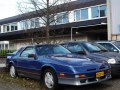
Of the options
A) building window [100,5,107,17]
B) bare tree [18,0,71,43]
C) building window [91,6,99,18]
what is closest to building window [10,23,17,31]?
building window [91,6,99,18]

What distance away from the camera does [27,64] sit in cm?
1073

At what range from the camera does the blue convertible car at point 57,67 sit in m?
8.62

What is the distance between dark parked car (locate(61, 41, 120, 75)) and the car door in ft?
6.41

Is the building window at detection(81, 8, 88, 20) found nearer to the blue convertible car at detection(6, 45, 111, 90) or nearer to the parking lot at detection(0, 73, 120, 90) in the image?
the blue convertible car at detection(6, 45, 111, 90)

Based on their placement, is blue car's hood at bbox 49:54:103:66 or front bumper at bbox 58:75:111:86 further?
blue car's hood at bbox 49:54:103:66

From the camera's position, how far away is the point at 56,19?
57.0 feet

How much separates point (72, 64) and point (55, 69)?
651 millimetres

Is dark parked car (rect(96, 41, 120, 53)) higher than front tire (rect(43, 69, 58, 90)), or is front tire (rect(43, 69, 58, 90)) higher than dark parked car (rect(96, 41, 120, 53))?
dark parked car (rect(96, 41, 120, 53))

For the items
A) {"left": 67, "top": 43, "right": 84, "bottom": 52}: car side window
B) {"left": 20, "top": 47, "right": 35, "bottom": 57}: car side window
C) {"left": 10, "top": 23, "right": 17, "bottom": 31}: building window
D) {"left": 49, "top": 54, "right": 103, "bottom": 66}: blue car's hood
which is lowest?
{"left": 49, "top": 54, "right": 103, "bottom": 66}: blue car's hood

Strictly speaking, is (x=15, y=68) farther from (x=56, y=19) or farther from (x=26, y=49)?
(x=56, y=19)

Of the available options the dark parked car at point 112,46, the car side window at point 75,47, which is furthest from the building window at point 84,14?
the car side window at point 75,47

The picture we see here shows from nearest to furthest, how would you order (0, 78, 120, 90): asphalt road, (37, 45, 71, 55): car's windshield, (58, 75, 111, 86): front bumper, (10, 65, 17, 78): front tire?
(58, 75, 111, 86): front bumper → (0, 78, 120, 90): asphalt road → (37, 45, 71, 55): car's windshield → (10, 65, 17, 78): front tire

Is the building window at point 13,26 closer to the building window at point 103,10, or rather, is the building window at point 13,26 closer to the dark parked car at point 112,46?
the building window at point 103,10

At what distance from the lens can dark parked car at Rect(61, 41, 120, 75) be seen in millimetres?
10812
